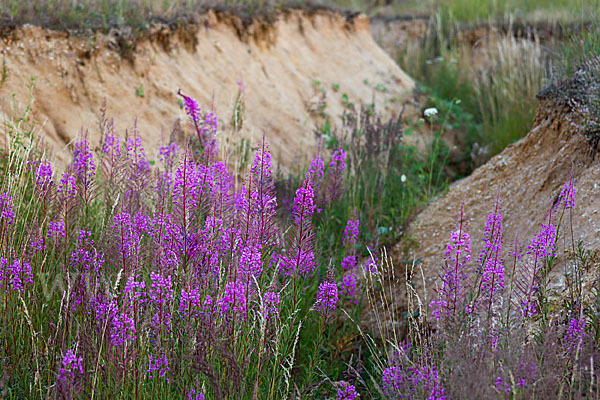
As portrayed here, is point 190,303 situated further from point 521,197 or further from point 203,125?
point 521,197

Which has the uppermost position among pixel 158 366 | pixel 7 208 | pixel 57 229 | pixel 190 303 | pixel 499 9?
pixel 499 9

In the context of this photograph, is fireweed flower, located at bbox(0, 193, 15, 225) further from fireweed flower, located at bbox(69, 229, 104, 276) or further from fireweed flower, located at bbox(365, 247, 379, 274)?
fireweed flower, located at bbox(365, 247, 379, 274)

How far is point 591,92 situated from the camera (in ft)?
15.5

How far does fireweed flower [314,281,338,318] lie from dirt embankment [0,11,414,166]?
226 cm

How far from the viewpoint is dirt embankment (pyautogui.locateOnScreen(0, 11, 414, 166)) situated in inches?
244

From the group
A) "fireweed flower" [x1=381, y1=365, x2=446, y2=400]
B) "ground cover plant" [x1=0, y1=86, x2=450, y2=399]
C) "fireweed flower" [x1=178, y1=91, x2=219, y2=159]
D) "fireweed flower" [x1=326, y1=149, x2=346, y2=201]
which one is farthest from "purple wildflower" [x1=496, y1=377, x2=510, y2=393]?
"fireweed flower" [x1=178, y1=91, x2=219, y2=159]

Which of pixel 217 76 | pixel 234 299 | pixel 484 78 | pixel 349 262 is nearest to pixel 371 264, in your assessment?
pixel 349 262

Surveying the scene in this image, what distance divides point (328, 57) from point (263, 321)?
8638 mm

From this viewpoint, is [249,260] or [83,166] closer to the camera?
[249,260]

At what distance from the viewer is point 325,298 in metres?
3.55

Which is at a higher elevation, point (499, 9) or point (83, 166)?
point (499, 9)

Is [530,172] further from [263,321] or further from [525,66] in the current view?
[525,66]

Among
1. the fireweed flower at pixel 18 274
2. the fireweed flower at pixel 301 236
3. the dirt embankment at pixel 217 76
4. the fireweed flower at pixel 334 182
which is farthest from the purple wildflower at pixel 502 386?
the dirt embankment at pixel 217 76

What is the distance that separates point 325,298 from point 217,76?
5383mm
